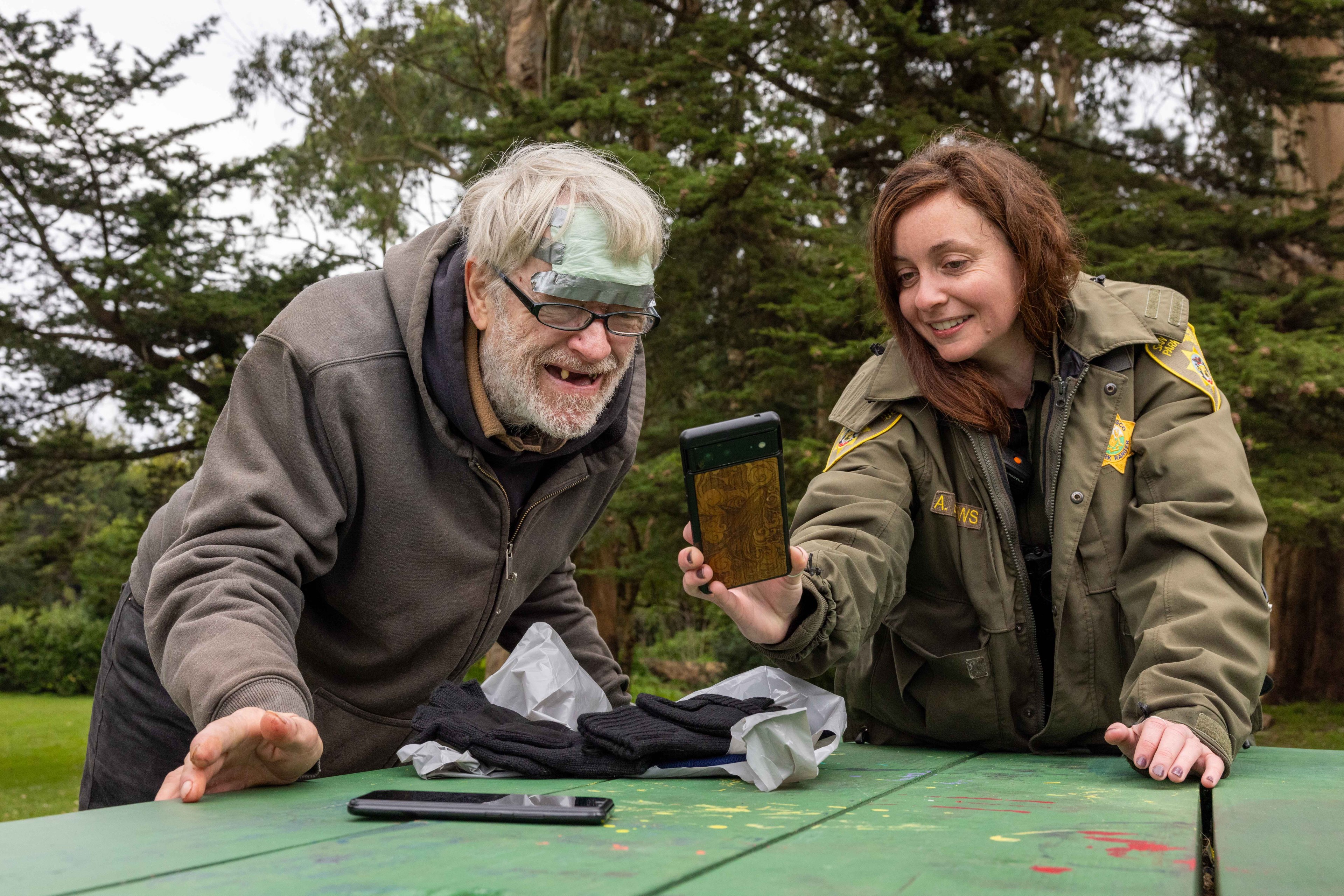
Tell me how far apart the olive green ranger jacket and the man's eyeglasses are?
1.90 ft

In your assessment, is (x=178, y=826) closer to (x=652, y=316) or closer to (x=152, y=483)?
(x=652, y=316)

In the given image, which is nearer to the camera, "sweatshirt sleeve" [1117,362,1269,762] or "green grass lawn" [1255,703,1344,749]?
"sweatshirt sleeve" [1117,362,1269,762]

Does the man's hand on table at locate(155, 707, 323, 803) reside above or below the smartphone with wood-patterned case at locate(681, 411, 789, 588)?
below

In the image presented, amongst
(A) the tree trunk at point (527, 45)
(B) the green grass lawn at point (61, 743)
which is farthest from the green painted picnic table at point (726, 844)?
(A) the tree trunk at point (527, 45)

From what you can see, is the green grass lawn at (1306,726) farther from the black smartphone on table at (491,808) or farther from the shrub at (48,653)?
the shrub at (48,653)

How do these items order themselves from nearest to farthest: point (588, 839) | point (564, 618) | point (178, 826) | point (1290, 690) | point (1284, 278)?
point (588, 839)
point (178, 826)
point (564, 618)
point (1284, 278)
point (1290, 690)

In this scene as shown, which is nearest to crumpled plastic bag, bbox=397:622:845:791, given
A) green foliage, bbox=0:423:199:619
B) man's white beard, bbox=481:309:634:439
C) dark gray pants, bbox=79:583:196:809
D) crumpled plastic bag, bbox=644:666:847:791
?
crumpled plastic bag, bbox=644:666:847:791

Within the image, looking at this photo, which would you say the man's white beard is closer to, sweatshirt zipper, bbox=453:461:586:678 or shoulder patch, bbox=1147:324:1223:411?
sweatshirt zipper, bbox=453:461:586:678

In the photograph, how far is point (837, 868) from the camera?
1.17 meters

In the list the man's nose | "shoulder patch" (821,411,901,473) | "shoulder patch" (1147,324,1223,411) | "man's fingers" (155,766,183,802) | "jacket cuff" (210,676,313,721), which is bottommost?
"man's fingers" (155,766,183,802)

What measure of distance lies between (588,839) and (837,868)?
0.31m

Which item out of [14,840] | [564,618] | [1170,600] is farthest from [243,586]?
[1170,600]

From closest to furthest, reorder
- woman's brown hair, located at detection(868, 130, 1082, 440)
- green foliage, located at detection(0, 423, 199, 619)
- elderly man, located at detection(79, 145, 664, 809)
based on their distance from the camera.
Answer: elderly man, located at detection(79, 145, 664, 809)
woman's brown hair, located at detection(868, 130, 1082, 440)
green foliage, located at detection(0, 423, 199, 619)

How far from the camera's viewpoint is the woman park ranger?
7.29ft
